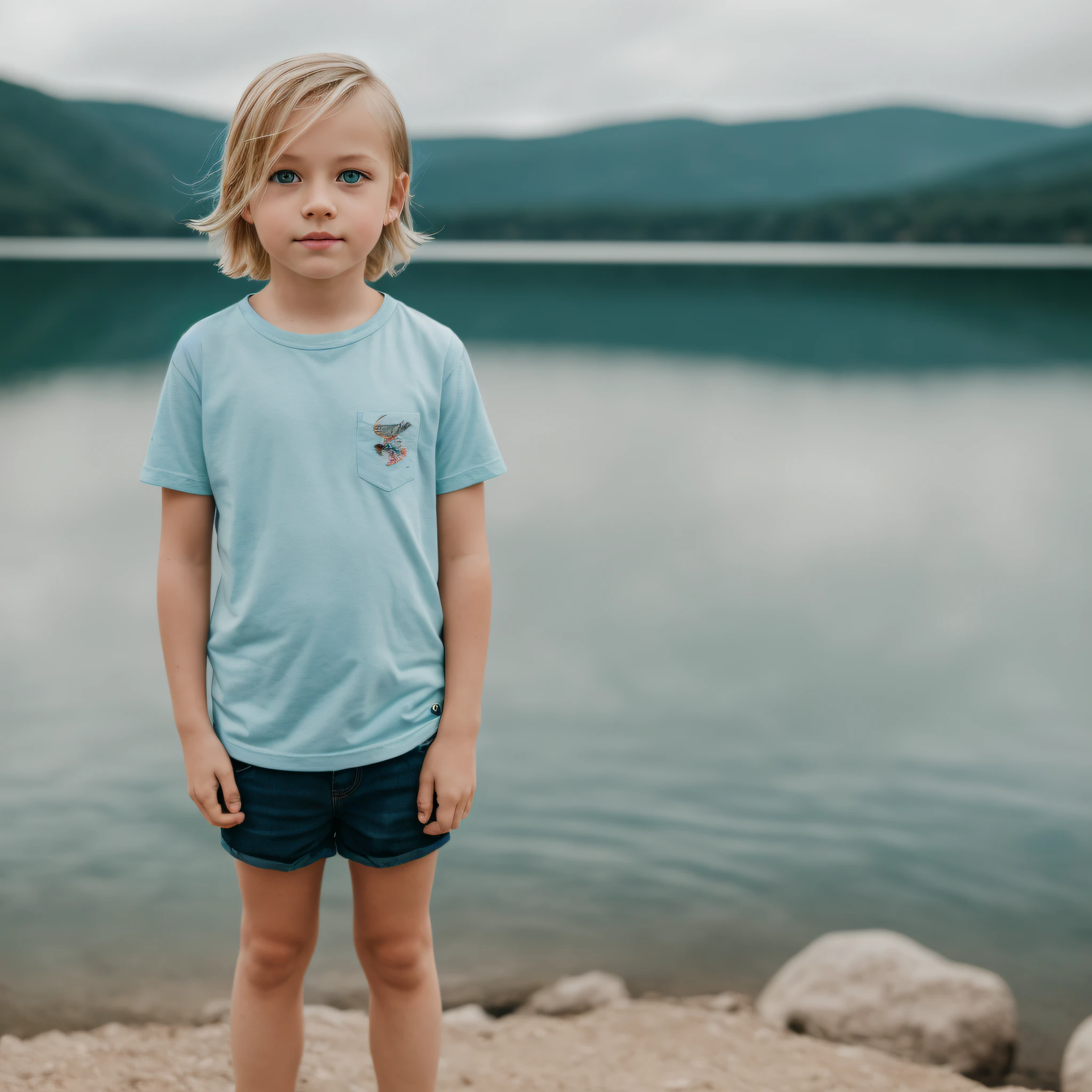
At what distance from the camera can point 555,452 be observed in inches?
554

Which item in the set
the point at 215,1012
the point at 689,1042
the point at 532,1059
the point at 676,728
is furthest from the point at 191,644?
the point at 676,728

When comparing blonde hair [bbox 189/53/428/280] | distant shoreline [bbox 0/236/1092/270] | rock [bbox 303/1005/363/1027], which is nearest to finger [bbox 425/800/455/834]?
blonde hair [bbox 189/53/428/280]

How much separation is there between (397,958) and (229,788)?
1.54ft

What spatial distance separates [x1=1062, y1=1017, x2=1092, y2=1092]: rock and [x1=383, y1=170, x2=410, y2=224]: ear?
2736 millimetres

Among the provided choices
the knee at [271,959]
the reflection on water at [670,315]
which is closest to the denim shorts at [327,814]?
the knee at [271,959]

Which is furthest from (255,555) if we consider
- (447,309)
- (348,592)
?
(447,309)

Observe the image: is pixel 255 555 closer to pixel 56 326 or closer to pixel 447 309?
pixel 56 326

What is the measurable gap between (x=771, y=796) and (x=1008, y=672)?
8.24 feet

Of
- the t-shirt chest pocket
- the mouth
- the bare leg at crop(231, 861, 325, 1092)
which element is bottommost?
the bare leg at crop(231, 861, 325, 1092)

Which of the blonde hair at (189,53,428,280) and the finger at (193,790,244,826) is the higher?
the blonde hair at (189,53,428,280)

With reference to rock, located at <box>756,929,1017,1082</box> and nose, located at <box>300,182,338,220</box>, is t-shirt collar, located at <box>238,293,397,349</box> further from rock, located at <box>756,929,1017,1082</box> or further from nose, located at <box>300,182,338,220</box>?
rock, located at <box>756,929,1017,1082</box>

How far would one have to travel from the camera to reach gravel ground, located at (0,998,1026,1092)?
2652 millimetres

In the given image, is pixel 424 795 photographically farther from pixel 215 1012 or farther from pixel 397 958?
pixel 215 1012

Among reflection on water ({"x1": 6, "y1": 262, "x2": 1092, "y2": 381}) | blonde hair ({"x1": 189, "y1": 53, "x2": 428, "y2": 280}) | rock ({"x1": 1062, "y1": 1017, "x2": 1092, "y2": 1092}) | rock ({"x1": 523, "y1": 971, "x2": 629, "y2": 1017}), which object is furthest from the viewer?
reflection on water ({"x1": 6, "y1": 262, "x2": 1092, "y2": 381})
